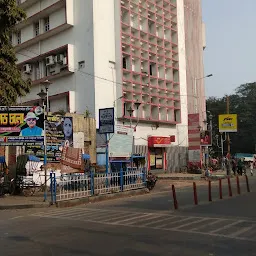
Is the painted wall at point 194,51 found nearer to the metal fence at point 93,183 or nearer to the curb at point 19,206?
the metal fence at point 93,183

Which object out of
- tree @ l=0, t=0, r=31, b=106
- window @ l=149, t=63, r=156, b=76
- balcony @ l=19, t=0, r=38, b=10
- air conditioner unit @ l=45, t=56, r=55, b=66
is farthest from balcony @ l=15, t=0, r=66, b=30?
tree @ l=0, t=0, r=31, b=106

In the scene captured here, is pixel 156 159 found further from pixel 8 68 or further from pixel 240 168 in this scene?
pixel 8 68

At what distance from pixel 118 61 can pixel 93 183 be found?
18.3 metres

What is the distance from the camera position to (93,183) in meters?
17.6

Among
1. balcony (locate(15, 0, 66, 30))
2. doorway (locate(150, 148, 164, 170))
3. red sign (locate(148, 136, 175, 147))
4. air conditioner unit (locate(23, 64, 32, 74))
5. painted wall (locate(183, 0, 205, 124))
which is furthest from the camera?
painted wall (locate(183, 0, 205, 124))

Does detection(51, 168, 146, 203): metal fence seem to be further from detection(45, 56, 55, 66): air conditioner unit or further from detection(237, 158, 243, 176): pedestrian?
detection(237, 158, 243, 176): pedestrian

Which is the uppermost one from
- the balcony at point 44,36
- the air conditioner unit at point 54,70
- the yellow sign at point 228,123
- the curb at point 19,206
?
the balcony at point 44,36

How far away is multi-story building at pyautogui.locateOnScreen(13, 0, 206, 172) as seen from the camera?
108 feet

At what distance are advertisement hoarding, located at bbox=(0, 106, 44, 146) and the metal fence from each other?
3465 mm

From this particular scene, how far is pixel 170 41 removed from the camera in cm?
4062

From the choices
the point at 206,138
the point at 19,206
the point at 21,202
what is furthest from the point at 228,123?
the point at 19,206

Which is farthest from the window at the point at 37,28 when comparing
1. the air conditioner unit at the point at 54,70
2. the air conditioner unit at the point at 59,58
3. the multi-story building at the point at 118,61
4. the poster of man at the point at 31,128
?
the poster of man at the point at 31,128

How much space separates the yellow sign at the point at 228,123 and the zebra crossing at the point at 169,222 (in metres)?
27.3

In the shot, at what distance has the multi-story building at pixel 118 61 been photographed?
32875 millimetres
